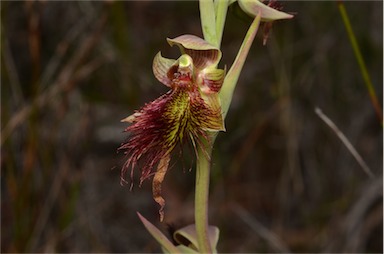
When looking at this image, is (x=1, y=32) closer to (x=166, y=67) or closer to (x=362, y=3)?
(x=166, y=67)

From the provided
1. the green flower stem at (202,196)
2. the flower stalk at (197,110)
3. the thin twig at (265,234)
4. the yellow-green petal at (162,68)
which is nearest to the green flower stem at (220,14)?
the flower stalk at (197,110)

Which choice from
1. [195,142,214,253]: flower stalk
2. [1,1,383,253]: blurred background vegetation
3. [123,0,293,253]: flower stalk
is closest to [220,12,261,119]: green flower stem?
[123,0,293,253]: flower stalk

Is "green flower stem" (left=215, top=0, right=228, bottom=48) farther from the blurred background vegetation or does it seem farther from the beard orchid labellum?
the blurred background vegetation

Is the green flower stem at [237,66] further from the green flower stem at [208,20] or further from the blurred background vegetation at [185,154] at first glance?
the blurred background vegetation at [185,154]

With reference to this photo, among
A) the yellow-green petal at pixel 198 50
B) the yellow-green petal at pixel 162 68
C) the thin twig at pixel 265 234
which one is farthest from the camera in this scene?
the thin twig at pixel 265 234

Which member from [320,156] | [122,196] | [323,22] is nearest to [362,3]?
[323,22]

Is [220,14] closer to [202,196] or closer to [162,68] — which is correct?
[162,68]

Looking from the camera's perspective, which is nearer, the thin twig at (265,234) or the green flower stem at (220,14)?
the green flower stem at (220,14)
